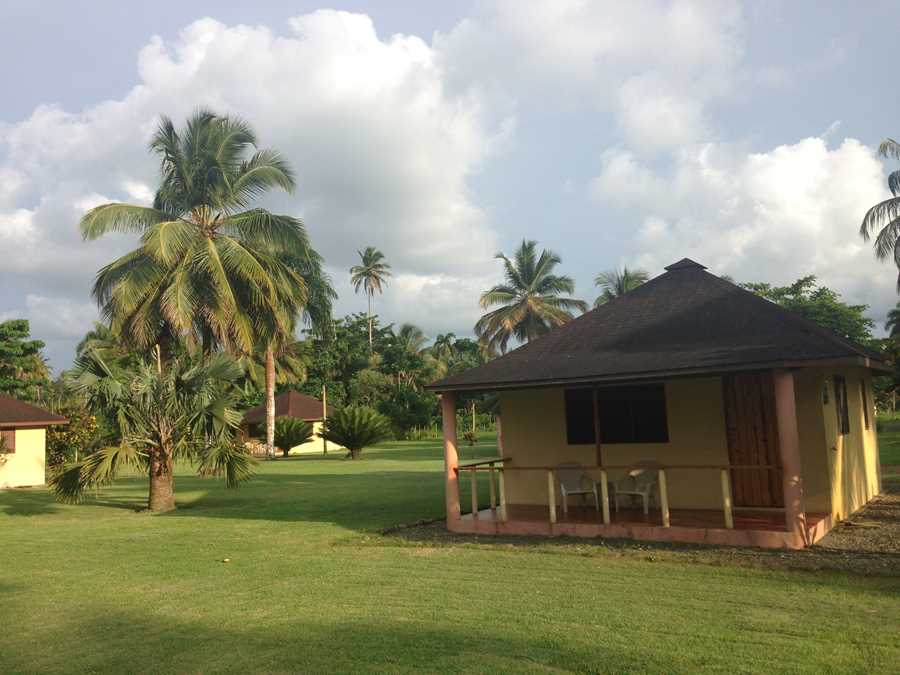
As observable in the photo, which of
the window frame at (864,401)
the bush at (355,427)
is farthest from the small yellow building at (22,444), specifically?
the window frame at (864,401)

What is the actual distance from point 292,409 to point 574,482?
3527 centimetres

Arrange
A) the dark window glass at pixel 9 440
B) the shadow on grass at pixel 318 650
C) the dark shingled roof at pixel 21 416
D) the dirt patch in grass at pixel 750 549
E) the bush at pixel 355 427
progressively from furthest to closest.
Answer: the bush at pixel 355 427 < the dark window glass at pixel 9 440 < the dark shingled roof at pixel 21 416 < the dirt patch in grass at pixel 750 549 < the shadow on grass at pixel 318 650

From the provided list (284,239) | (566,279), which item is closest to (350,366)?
(566,279)

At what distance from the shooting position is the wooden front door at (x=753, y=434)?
10922 mm

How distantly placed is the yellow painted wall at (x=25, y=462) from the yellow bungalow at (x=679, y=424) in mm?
17433

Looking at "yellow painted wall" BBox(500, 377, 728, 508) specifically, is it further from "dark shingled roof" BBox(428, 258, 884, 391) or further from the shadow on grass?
the shadow on grass

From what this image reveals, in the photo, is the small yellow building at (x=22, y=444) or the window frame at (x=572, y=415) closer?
the window frame at (x=572, y=415)

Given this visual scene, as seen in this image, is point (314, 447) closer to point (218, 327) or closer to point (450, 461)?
point (218, 327)

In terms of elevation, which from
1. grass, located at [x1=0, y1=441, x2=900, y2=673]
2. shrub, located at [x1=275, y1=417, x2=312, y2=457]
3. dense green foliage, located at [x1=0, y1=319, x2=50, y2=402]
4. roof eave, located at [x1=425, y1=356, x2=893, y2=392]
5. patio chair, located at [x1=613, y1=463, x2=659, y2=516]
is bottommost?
grass, located at [x1=0, y1=441, x2=900, y2=673]

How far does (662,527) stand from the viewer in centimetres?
959

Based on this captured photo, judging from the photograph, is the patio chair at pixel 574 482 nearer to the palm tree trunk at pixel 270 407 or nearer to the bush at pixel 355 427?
the bush at pixel 355 427

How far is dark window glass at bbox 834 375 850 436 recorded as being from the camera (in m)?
11.4

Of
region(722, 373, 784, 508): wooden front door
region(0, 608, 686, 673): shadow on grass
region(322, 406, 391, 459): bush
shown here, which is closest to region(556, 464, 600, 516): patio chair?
region(722, 373, 784, 508): wooden front door

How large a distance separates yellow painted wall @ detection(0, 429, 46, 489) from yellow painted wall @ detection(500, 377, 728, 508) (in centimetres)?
1758
